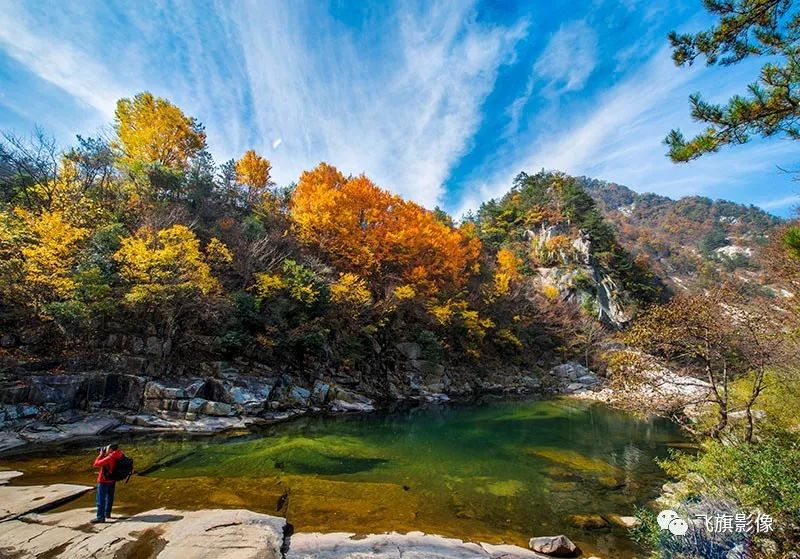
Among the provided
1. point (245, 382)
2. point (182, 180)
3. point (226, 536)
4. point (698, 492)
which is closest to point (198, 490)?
point (226, 536)

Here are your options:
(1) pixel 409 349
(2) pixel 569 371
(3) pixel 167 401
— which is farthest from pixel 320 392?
(2) pixel 569 371

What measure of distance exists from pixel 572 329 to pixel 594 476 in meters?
36.0

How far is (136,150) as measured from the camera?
30359 millimetres

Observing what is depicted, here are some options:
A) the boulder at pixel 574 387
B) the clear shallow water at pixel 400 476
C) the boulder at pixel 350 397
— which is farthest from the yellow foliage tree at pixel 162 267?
the boulder at pixel 574 387

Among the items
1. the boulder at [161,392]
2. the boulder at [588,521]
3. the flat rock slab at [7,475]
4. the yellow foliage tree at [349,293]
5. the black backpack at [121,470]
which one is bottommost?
the boulder at [588,521]

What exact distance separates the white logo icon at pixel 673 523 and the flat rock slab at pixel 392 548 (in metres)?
2.34

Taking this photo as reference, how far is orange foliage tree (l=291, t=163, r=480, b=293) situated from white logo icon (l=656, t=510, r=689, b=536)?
26.5 meters

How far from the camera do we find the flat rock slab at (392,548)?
20.1 feet

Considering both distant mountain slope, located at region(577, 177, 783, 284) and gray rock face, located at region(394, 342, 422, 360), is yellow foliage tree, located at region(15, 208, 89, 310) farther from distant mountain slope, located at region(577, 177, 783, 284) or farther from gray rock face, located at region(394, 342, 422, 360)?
distant mountain slope, located at region(577, 177, 783, 284)

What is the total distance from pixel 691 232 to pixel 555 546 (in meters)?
165

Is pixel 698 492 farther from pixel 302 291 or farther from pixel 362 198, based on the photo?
pixel 362 198

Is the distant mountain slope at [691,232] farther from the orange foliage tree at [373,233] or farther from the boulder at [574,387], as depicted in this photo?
the orange foliage tree at [373,233]

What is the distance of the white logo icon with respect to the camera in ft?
18.7

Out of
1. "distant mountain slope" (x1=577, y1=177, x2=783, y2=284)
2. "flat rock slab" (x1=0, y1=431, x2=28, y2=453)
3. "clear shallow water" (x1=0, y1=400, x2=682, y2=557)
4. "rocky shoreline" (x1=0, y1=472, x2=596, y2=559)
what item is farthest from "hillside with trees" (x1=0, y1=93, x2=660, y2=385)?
"distant mountain slope" (x1=577, y1=177, x2=783, y2=284)
